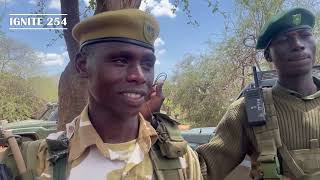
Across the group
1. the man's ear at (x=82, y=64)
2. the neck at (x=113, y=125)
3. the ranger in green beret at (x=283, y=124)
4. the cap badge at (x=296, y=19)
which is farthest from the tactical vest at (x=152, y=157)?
the cap badge at (x=296, y=19)

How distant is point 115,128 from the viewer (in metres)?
1.60

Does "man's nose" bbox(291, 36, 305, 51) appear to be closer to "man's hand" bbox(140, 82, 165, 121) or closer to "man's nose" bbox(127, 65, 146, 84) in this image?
"man's hand" bbox(140, 82, 165, 121)

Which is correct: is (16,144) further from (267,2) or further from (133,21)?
(267,2)

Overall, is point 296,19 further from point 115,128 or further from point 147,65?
point 115,128

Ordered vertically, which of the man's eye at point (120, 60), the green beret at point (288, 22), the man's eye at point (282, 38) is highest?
the green beret at point (288, 22)

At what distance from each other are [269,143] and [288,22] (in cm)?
61

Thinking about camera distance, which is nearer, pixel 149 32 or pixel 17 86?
pixel 149 32

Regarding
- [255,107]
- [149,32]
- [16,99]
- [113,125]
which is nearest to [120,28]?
[149,32]

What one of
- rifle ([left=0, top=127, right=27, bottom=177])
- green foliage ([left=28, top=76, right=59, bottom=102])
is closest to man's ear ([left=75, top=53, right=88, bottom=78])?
rifle ([left=0, top=127, right=27, bottom=177])

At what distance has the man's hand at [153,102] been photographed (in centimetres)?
188

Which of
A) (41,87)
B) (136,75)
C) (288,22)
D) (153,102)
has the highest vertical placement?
(288,22)

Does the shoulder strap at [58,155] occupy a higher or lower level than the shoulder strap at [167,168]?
higher

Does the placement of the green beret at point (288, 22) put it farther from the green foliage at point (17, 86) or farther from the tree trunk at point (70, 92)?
the green foliage at point (17, 86)

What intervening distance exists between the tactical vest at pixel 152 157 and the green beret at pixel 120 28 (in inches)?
14.0
